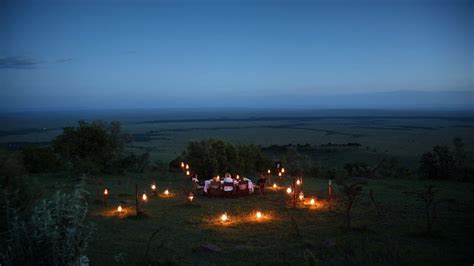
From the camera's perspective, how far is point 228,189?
62.6 ft

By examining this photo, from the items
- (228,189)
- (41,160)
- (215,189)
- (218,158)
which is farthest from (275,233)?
(41,160)

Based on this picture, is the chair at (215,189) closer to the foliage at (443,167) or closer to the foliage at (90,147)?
the foliage at (90,147)

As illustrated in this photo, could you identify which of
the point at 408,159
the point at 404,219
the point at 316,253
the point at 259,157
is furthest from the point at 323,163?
the point at 316,253

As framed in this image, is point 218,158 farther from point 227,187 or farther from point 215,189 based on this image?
point 227,187

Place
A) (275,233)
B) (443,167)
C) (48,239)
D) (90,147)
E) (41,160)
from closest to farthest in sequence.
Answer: (48,239) → (275,233) → (443,167) → (41,160) → (90,147)

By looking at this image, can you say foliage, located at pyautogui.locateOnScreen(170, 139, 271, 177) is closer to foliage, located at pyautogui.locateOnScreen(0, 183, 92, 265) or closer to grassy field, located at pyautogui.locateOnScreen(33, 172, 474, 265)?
grassy field, located at pyautogui.locateOnScreen(33, 172, 474, 265)

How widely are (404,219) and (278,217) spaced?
Result: 4601 millimetres

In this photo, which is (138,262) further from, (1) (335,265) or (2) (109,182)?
(2) (109,182)

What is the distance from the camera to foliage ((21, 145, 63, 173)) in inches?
1112

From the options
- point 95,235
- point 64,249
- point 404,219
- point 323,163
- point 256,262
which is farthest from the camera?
point 323,163

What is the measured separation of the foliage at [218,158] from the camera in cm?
2619

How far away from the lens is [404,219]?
1427cm

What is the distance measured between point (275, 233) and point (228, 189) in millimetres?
6965

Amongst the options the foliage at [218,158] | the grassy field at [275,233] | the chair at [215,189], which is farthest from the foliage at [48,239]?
the foliage at [218,158]
